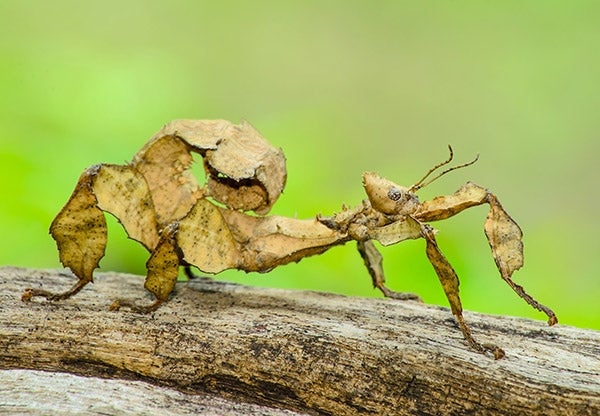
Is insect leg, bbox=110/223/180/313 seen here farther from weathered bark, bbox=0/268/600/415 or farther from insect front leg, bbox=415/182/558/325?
insect front leg, bbox=415/182/558/325

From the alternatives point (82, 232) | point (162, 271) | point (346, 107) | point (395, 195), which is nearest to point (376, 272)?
point (395, 195)

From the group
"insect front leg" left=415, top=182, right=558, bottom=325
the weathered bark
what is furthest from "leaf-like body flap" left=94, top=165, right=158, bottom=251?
"insect front leg" left=415, top=182, right=558, bottom=325

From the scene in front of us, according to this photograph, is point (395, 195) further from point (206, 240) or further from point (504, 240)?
point (206, 240)

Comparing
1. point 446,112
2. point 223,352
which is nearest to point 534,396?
point 223,352

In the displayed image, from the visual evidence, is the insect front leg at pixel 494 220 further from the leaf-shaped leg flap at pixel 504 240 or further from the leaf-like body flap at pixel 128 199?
the leaf-like body flap at pixel 128 199

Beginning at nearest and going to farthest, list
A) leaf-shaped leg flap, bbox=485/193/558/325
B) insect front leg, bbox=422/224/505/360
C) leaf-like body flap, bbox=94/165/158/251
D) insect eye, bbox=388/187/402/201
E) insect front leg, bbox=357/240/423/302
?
insect front leg, bbox=422/224/505/360, leaf-shaped leg flap, bbox=485/193/558/325, insect eye, bbox=388/187/402/201, leaf-like body flap, bbox=94/165/158/251, insect front leg, bbox=357/240/423/302

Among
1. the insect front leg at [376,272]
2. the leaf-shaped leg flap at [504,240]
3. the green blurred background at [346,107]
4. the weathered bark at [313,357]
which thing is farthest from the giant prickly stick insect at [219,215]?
the green blurred background at [346,107]
